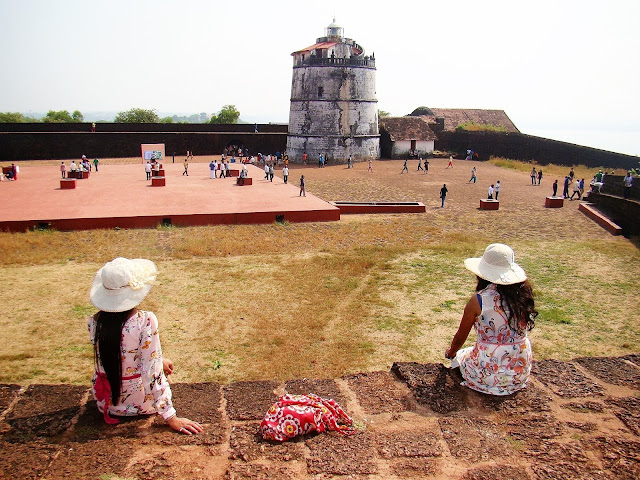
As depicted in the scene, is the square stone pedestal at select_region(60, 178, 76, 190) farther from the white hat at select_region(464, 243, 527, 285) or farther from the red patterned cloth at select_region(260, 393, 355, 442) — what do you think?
the white hat at select_region(464, 243, 527, 285)

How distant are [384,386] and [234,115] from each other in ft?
205

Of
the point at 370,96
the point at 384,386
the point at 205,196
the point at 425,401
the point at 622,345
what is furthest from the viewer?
the point at 370,96

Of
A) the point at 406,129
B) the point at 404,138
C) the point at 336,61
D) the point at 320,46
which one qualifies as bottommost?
the point at 404,138

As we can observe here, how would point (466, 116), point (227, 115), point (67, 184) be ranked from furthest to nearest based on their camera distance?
point (227, 115) < point (466, 116) < point (67, 184)

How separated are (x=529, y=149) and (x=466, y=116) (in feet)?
31.8

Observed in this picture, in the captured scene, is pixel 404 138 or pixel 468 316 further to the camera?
pixel 404 138

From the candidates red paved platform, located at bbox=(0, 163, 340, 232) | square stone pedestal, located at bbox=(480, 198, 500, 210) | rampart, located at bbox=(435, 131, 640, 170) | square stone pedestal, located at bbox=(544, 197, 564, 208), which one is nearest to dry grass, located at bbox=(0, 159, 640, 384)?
red paved platform, located at bbox=(0, 163, 340, 232)

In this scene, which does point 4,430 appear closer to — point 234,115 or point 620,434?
point 620,434

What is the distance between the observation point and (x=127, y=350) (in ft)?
9.10

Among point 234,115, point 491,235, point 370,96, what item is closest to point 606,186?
point 491,235

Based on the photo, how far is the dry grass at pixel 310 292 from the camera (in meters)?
5.55

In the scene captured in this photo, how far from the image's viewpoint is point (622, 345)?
A: 5859 mm

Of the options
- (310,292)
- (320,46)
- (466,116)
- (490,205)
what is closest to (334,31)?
(320,46)

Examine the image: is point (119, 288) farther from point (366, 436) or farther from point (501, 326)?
point (501, 326)
